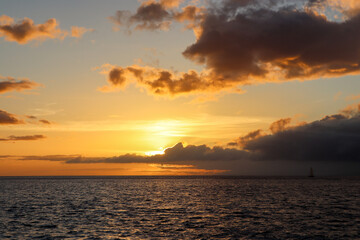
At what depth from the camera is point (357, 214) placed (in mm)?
73125

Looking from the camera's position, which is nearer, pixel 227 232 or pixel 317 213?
pixel 227 232

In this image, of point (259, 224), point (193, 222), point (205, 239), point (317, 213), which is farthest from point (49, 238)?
point (317, 213)

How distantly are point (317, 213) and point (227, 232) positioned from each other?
3215cm

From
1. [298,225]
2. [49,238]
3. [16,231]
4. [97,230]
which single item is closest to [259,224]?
[298,225]

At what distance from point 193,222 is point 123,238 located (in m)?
18.1

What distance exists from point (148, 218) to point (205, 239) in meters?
22.8

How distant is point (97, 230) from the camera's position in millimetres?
53594

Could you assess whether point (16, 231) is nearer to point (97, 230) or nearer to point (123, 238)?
point (97, 230)

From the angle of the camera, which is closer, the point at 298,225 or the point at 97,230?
the point at 97,230

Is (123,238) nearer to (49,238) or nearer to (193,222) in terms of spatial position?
(49,238)

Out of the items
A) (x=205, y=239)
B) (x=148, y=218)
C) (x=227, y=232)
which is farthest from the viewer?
(x=148, y=218)

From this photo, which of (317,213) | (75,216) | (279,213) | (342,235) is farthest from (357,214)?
(75,216)

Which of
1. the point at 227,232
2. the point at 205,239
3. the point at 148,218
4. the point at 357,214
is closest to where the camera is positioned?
the point at 205,239

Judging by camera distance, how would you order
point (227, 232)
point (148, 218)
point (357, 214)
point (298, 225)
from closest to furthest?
point (227, 232), point (298, 225), point (148, 218), point (357, 214)
